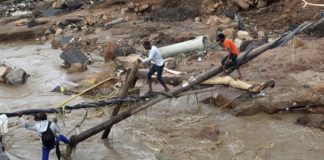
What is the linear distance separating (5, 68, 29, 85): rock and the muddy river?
343 centimetres

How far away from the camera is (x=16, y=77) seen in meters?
15.9

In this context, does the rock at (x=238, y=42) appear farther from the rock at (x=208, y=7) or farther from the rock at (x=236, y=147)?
the rock at (x=236, y=147)

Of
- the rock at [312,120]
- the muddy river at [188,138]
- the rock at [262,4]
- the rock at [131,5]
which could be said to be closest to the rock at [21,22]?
the rock at [131,5]

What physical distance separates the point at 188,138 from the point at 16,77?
7.44 m

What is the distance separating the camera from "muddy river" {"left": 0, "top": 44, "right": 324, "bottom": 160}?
9.75m

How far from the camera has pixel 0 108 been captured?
45.2ft

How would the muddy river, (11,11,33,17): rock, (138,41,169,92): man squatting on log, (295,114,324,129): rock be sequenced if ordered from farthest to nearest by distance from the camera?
1. (11,11,33,17): rock
2. (295,114,324,129): rock
3. (138,41,169,92): man squatting on log
4. the muddy river

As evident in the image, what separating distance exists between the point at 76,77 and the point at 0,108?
275 cm

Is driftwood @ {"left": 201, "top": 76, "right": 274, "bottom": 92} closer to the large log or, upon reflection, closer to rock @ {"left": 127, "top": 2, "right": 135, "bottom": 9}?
the large log

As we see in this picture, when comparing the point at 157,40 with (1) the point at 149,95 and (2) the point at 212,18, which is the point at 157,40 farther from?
(1) the point at 149,95

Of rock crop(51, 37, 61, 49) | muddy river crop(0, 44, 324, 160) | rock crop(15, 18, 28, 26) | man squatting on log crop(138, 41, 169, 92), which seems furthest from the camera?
rock crop(15, 18, 28, 26)

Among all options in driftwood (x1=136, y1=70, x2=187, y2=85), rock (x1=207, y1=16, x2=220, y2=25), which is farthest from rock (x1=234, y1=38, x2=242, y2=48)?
driftwood (x1=136, y1=70, x2=187, y2=85)

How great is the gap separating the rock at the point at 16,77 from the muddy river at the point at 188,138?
135 inches

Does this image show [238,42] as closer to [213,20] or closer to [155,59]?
[213,20]
